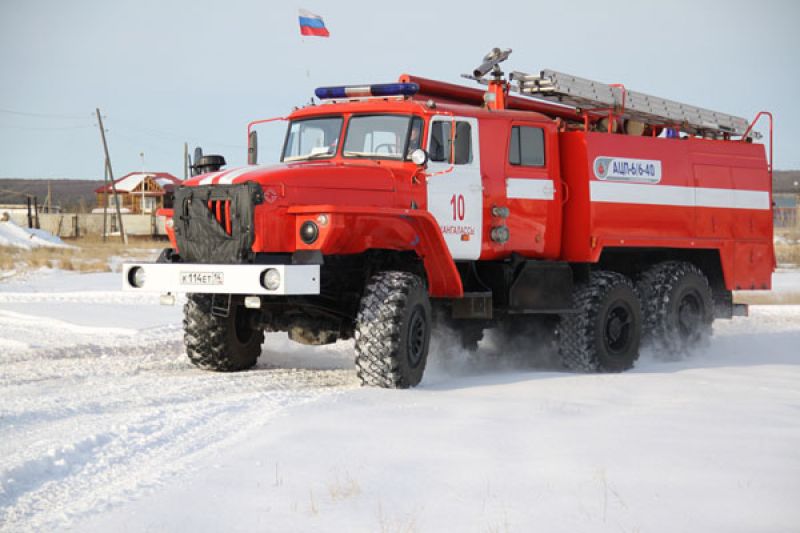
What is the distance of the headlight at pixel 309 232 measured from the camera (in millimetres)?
8531

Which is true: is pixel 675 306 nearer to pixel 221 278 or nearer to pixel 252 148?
pixel 252 148

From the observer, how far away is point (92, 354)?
1144 cm

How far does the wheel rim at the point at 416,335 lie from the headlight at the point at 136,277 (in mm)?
2446

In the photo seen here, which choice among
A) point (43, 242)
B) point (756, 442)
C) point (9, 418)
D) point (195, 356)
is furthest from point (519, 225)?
point (43, 242)

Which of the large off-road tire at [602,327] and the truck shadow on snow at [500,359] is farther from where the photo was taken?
the large off-road tire at [602,327]

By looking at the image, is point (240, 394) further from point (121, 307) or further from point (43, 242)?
point (43, 242)

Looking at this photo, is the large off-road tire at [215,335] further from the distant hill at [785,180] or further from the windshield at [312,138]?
the distant hill at [785,180]

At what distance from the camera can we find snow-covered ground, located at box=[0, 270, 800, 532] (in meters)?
4.88

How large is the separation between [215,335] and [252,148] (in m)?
2.17

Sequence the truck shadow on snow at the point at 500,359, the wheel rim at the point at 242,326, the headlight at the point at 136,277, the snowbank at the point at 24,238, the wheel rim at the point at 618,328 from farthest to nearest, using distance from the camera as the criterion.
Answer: the snowbank at the point at 24,238, the wheel rim at the point at 618,328, the truck shadow on snow at the point at 500,359, the wheel rim at the point at 242,326, the headlight at the point at 136,277

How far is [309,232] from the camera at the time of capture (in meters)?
8.56

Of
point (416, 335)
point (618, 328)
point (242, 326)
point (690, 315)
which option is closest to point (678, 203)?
point (690, 315)

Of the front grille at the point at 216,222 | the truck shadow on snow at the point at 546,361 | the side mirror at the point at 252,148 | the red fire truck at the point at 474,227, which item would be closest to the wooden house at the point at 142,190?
the truck shadow on snow at the point at 546,361

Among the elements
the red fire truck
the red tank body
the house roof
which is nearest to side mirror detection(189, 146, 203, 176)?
the red fire truck
